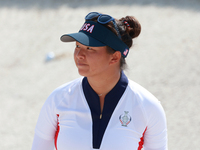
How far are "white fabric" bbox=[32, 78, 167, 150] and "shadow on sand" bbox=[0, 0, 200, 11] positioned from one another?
6.66 meters

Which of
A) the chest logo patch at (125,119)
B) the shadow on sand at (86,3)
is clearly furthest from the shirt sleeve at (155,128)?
the shadow on sand at (86,3)

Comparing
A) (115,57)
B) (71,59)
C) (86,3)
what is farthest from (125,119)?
(86,3)

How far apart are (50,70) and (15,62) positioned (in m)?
Result: 1.06

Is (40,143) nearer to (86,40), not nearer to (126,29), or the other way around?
(86,40)

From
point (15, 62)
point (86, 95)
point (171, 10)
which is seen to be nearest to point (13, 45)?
point (15, 62)

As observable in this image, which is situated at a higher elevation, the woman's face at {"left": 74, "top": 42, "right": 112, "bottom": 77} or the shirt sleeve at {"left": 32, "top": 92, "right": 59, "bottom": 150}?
the woman's face at {"left": 74, "top": 42, "right": 112, "bottom": 77}

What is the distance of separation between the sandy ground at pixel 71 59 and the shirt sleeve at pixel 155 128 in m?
2.62

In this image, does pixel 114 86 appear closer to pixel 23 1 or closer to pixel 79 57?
pixel 79 57

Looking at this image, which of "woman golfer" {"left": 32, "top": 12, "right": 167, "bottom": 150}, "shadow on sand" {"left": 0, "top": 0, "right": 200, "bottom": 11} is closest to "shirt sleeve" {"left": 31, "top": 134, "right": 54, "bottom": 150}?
"woman golfer" {"left": 32, "top": 12, "right": 167, "bottom": 150}

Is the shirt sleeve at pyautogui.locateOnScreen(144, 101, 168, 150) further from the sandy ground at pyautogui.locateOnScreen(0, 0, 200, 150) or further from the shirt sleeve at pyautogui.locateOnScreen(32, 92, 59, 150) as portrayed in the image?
the sandy ground at pyautogui.locateOnScreen(0, 0, 200, 150)

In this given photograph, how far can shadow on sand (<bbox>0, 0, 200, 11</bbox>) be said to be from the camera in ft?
26.0

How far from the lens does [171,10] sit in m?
7.76

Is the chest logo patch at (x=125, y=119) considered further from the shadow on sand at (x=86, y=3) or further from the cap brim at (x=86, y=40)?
the shadow on sand at (x=86, y=3)

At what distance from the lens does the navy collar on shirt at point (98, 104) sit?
1689 mm
